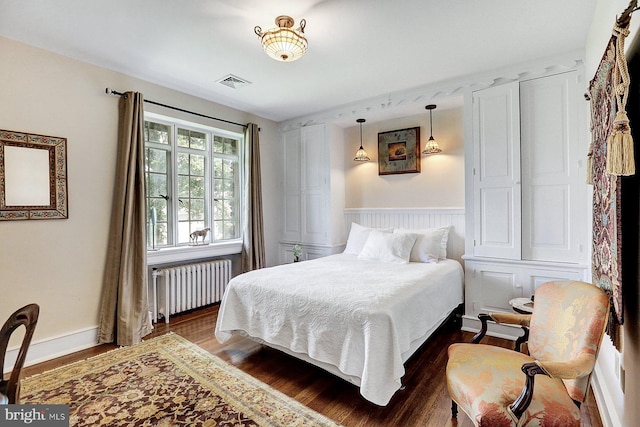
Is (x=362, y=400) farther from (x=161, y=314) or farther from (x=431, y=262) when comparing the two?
(x=161, y=314)

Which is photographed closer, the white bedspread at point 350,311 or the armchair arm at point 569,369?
the armchair arm at point 569,369

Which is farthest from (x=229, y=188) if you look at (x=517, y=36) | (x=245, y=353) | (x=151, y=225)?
(x=517, y=36)

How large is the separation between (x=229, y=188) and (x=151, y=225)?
4.00 ft

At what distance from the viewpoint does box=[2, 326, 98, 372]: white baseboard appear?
8.17 ft

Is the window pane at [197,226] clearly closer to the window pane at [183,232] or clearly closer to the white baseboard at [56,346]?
the window pane at [183,232]

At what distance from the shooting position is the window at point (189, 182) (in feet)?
11.8

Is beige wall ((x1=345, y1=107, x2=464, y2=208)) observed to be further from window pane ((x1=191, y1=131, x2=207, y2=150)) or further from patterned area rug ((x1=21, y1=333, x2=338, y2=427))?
patterned area rug ((x1=21, y1=333, x2=338, y2=427))

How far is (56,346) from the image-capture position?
2713 millimetres

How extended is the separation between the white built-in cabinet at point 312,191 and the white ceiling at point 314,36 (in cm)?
116

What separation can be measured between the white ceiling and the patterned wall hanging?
0.99 m

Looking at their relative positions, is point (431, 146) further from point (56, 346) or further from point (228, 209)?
point (56, 346)

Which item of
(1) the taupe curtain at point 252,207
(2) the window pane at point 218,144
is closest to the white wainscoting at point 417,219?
(1) the taupe curtain at point 252,207

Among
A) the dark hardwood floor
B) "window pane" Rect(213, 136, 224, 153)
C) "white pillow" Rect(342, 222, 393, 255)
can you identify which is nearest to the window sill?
the dark hardwood floor

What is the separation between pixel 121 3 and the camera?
2.08 m
